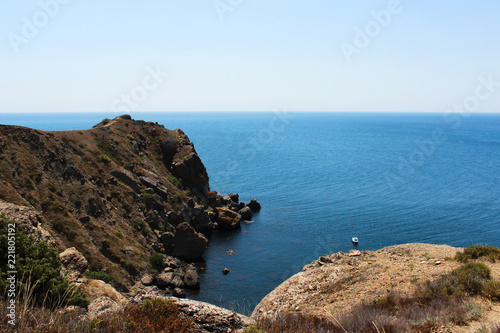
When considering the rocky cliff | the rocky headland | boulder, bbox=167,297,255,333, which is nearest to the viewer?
boulder, bbox=167,297,255,333

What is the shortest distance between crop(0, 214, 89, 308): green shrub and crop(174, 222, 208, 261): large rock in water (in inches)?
1311

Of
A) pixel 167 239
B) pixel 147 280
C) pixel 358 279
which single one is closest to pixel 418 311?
pixel 358 279

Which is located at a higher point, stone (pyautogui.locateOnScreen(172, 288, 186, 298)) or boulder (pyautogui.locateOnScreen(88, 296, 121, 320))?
boulder (pyautogui.locateOnScreen(88, 296, 121, 320))

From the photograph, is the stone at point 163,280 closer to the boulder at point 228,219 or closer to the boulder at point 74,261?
the boulder at point 74,261

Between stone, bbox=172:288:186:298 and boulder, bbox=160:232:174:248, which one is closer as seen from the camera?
stone, bbox=172:288:186:298

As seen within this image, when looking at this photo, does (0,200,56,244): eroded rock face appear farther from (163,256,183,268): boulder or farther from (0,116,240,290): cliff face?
(163,256,183,268): boulder

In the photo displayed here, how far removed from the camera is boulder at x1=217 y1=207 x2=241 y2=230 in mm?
63344

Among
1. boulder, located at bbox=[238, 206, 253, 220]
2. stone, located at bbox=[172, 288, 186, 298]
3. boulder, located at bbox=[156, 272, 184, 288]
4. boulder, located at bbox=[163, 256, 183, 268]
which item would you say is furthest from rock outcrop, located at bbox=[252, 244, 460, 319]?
boulder, located at bbox=[238, 206, 253, 220]

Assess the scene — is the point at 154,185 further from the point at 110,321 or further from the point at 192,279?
the point at 110,321

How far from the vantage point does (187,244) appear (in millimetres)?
49719

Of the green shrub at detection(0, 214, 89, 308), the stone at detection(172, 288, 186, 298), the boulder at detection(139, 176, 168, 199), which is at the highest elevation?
the green shrub at detection(0, 214, 89, 308)

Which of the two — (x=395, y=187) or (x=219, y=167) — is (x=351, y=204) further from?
(x=219, y=167)

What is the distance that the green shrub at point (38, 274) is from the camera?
14023 mm

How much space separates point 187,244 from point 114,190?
45.5ft
